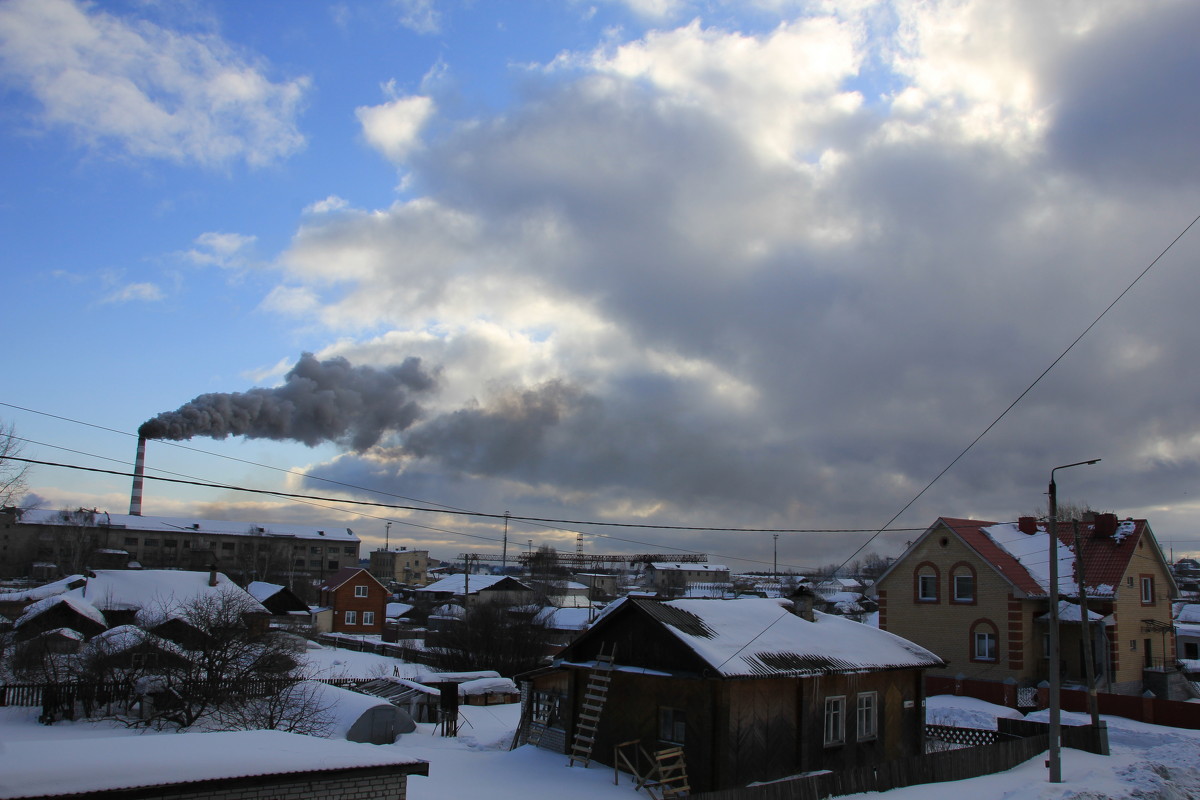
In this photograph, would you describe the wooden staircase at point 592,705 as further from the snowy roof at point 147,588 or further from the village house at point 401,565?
the village house at point 401,565

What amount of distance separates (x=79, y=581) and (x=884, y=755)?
48.4 m

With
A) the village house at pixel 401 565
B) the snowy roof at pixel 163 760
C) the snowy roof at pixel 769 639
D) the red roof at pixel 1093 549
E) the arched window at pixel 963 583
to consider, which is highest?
the red roof at pixel 1093 549

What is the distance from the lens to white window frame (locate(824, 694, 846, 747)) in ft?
67.1

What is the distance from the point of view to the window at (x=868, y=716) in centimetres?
2145

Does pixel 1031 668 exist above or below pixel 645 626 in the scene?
below

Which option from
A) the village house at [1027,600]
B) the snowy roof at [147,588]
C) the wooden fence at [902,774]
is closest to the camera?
the wooden fence at [902,774]

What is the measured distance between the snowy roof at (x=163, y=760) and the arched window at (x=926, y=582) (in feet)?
108

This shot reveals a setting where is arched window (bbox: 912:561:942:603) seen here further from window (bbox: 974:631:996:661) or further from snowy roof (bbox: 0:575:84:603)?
snowy roof (bbox: 0:575:84:603)

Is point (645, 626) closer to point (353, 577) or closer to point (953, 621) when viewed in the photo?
point (953, 621)

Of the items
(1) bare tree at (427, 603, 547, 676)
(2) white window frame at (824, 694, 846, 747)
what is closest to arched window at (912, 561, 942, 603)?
(2) white window frame at (824, 694, 846, 747)

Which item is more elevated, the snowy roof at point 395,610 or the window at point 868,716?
the window at point 868,716

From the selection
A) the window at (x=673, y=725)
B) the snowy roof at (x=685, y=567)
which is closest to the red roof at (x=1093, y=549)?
the window at (x=673, y=725)

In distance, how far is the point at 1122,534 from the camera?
37.7m

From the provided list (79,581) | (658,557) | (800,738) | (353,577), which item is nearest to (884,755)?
(800,738)
